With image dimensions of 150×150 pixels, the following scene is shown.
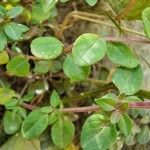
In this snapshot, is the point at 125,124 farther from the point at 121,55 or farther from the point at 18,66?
the point at 18,66

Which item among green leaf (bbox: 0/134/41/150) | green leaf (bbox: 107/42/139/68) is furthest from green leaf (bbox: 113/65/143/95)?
green leaf (bbox: 0/134/41/150)

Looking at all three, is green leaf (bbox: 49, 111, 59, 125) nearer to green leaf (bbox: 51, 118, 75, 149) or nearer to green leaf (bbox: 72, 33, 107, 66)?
green leaf (bbox: 51, 118, 75, 149)

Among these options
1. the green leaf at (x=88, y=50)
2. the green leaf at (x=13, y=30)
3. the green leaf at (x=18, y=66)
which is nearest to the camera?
the green leaf at (x=88, y=50)

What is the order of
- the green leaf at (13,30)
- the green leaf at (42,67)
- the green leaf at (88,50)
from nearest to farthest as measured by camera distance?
the green leaf at (88,50)
the green leaf at (13,30)
the green leaf at (42,67)

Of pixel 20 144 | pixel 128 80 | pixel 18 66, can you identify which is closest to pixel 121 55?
pixel 128 80

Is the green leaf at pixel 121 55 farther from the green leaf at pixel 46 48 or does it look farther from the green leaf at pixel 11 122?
the green leaf at pixel 11 122

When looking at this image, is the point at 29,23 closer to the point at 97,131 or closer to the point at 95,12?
the point at 95,12

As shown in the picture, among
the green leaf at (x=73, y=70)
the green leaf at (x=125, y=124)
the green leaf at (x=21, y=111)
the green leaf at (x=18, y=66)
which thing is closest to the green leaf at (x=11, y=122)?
the green leaf at (x=21, y=111)
